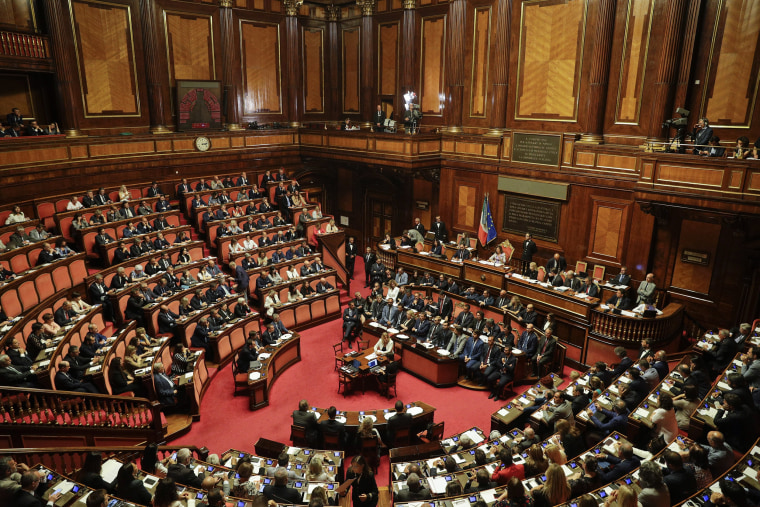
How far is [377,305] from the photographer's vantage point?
12312 millimetres

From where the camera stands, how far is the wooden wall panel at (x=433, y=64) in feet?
52.4

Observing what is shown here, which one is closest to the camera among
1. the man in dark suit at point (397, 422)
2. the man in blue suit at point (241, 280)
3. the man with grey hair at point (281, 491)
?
the man with grey hair at point (281, 491)

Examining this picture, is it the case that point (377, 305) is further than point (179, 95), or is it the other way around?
point (179, 95)

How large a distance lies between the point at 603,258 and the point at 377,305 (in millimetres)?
5732

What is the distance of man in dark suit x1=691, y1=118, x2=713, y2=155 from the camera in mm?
9914

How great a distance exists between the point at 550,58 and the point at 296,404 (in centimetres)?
1079

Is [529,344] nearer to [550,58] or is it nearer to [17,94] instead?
[550,58]

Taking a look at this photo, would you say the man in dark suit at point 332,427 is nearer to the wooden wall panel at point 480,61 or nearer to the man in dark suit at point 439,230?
the man in dark suit at point 439,230

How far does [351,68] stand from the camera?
1912 centimetres

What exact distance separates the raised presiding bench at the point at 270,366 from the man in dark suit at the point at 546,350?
512 centimetres

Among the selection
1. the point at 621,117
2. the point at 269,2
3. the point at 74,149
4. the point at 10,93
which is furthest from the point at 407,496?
the point at 269,2

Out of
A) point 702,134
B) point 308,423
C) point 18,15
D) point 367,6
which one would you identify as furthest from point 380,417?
point 367,6

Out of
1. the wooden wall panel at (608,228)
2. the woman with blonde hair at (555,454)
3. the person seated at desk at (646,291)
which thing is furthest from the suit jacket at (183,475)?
the wooden wall panel at (608,228)

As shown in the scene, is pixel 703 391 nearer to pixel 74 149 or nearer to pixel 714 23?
pixel 714 23
